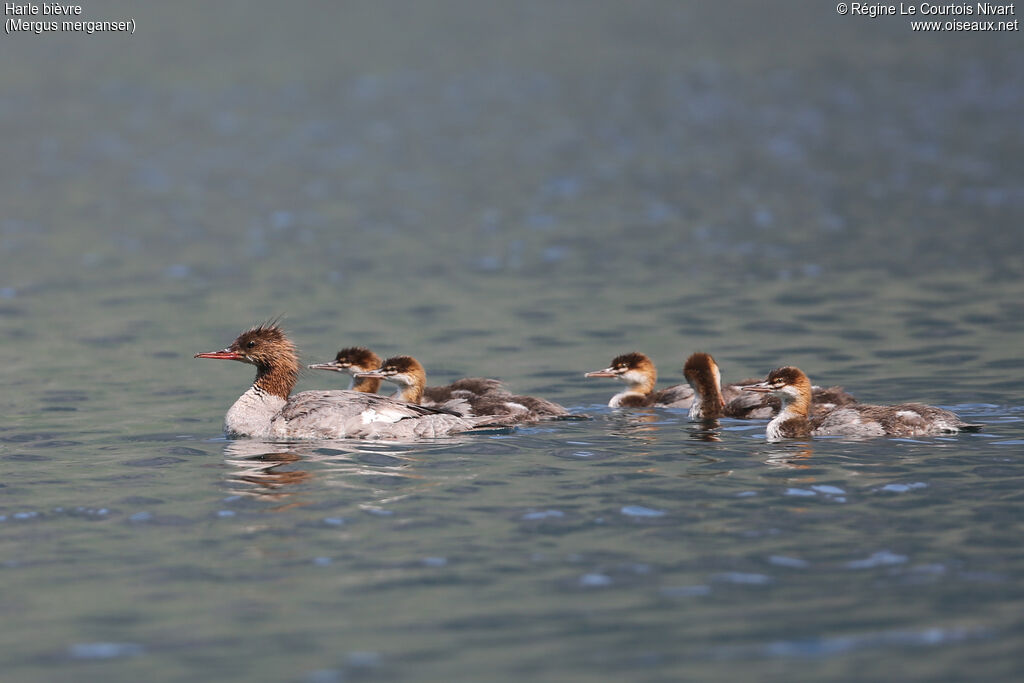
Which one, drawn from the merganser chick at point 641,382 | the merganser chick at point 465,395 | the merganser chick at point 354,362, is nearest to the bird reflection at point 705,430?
the merganser chick at point 465,395

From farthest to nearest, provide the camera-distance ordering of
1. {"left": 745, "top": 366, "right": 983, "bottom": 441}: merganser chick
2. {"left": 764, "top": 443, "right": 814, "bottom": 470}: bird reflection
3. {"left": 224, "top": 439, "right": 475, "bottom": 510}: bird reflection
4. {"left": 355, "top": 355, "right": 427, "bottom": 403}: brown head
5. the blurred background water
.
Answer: {"left": 355, "top": 355, "right": 427, "bottom": 403}: brown head < {"left": 745, "top": 366, "right": 983, "bottom": 441}: merganser chick < {"left": 764, "top": 443, "right": 814, "bottom": 470}: bird reflection < {"left": 224, "top": 439, "right": 475, "bottom": 510}: bird reflection < the blurred background water

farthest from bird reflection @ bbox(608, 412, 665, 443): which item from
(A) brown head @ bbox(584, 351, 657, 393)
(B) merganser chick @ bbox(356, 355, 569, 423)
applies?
(A) brown head @ bbox(584, 351, 657, 393)

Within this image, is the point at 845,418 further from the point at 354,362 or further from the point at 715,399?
the point at 354,362

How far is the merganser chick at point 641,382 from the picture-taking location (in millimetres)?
17391

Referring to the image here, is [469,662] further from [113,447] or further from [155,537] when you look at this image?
[113,447]

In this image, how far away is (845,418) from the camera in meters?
14.3

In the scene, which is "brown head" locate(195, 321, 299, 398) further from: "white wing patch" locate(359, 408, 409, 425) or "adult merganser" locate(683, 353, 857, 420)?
"adult merganser" locate(683, 353, 857, 420)

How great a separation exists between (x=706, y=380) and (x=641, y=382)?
1.51m

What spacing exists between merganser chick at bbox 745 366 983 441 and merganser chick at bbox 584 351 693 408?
7.19 ft

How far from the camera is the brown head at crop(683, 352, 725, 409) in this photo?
16.1 metres

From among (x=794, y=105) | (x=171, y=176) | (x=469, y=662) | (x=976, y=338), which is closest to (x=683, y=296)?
(x=976, y=338)

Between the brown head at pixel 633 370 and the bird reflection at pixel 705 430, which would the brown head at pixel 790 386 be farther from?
the brown head at pixel 633 370

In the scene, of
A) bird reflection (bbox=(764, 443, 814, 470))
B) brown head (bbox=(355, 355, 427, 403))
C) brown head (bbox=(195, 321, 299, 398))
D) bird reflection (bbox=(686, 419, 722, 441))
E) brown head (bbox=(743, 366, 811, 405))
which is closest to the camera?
bird reflection (bbox=(764, 443, 814, 470))

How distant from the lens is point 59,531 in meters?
11.4
